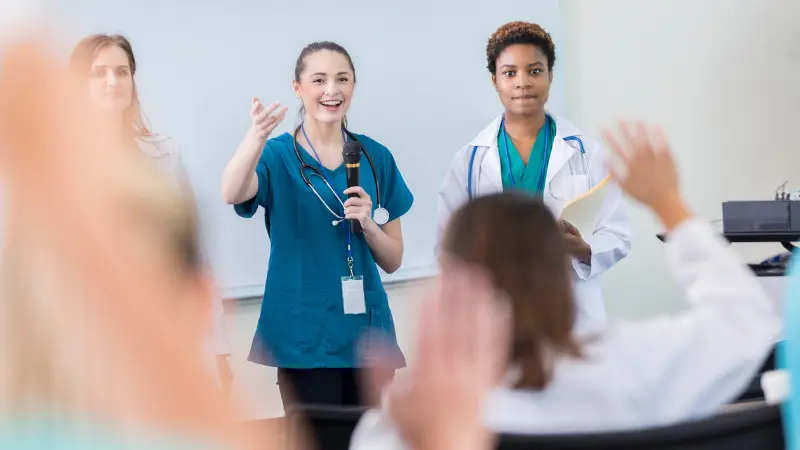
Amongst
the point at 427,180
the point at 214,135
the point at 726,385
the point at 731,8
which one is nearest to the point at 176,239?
the point at 726,385

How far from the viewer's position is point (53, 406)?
45cm

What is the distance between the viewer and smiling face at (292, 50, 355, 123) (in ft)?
9.28

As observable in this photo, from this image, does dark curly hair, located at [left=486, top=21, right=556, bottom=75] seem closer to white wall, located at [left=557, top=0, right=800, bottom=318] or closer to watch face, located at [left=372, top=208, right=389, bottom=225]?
watch face, located at [left=372, top=208, right=389, bottom=225]

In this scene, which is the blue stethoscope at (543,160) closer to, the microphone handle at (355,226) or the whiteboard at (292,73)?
the microphone handle at (355,226)

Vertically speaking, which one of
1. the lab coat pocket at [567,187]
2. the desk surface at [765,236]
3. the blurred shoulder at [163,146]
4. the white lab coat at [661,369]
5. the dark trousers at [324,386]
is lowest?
the dark trousers at [324,386]

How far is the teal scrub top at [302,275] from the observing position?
106 inches

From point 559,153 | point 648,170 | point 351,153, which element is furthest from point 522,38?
point 648,170

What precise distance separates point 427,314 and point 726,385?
2.89 feet

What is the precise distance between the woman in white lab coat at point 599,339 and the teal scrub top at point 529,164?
1576mm

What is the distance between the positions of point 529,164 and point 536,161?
0.03 metres

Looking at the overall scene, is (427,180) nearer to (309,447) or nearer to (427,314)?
(309,447)

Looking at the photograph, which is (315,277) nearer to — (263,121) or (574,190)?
(263,121)

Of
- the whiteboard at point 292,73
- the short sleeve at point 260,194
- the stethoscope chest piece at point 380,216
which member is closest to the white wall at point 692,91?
the whiteboard at point 292,73

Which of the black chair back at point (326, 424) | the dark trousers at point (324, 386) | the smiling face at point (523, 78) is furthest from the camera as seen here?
the smiling face at point (523, 78)
